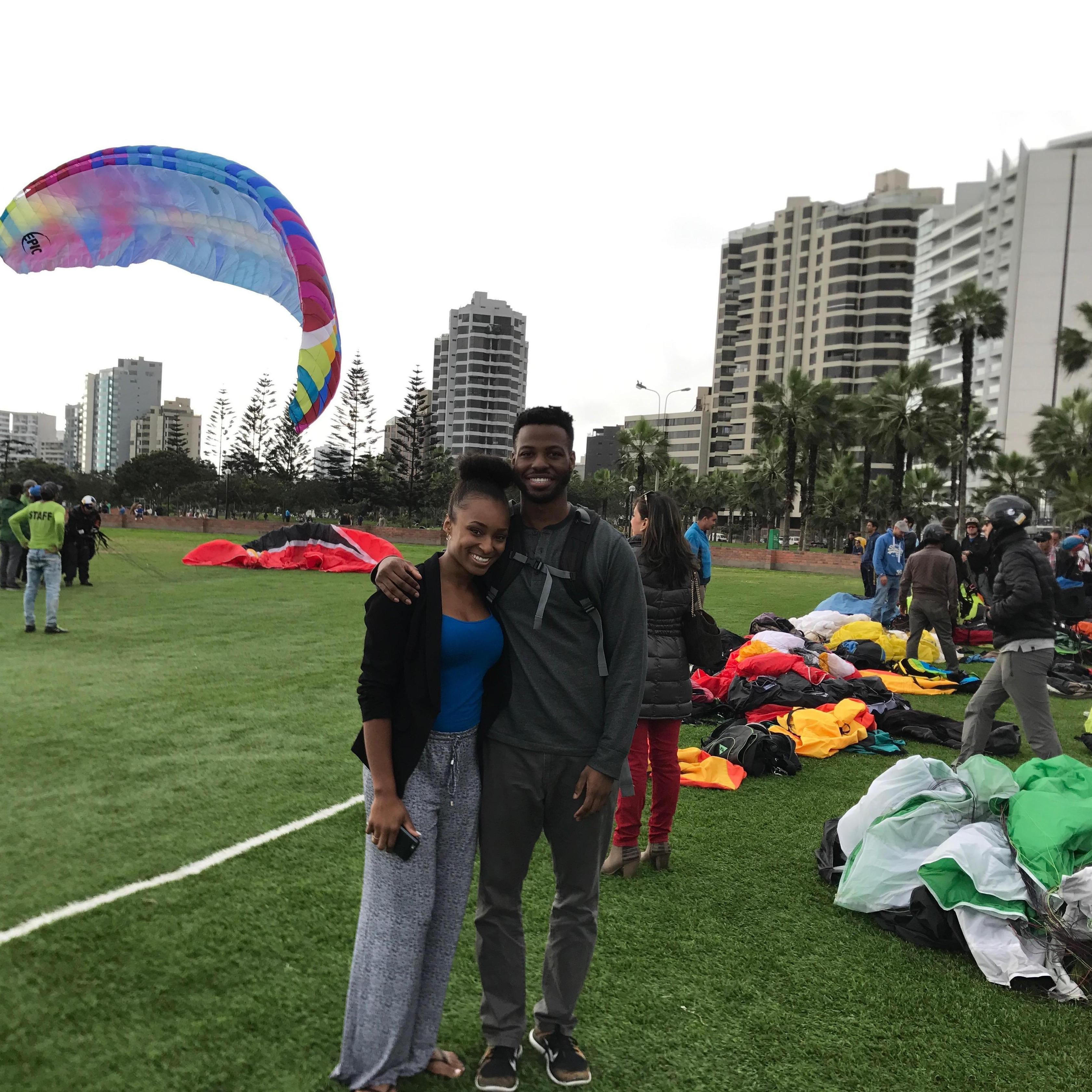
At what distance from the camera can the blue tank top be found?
7.96ft

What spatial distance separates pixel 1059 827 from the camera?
3.78 metres

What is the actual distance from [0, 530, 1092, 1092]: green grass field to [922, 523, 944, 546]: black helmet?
4.19 metres

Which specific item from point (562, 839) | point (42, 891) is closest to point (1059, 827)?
point (562, 839)

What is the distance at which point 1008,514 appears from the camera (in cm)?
589

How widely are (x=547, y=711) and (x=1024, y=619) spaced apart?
4524 millimetres

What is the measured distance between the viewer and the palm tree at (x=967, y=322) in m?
36.6

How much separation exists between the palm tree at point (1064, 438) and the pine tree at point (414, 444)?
141 ft

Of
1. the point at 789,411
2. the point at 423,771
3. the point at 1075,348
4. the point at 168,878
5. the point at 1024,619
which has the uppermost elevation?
the point at 1075,348

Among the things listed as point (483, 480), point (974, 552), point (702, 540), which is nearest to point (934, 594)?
point (974, 552)

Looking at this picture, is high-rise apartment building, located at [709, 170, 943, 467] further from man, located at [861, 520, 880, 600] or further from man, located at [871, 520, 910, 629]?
man, located at [871, 520, 910, 629]

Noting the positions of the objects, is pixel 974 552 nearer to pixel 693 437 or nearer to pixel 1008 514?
pixel 1008 514

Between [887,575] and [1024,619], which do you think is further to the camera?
[887,575]

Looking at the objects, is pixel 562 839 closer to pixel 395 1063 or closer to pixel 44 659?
pixel 395 1063

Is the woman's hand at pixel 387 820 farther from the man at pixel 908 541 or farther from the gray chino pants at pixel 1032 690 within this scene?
the man at pixel 908 541
